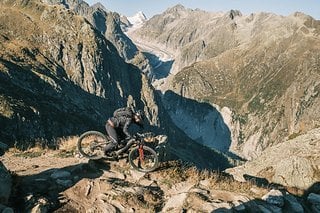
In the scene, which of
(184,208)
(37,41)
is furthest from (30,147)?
(37,41)

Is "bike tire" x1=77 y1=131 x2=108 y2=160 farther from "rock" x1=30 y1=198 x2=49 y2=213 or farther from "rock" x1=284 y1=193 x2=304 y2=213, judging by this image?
"rock" x1=284 y1=193 x2=304 y2=213

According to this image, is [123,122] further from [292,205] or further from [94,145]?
[292,205]

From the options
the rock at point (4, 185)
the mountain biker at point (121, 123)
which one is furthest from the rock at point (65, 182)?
the mountain biker at point (121, 123)

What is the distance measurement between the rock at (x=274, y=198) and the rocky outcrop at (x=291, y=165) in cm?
693

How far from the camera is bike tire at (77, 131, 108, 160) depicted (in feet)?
71.6

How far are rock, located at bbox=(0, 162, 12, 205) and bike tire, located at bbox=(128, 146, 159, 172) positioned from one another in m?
6.32

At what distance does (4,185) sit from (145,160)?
7573 mm

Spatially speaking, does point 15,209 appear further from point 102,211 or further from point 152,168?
point 152,168

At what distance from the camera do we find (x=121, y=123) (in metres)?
21.0

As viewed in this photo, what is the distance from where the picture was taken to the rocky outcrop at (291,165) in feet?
105

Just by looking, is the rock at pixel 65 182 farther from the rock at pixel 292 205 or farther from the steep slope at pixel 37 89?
the steep slope at pixel 37 89

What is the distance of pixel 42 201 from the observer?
16.3 metres

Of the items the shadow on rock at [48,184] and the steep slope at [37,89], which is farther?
the steep slope at [37,89]

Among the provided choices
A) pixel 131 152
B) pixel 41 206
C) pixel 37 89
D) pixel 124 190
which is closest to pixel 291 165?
pixel 131 152
